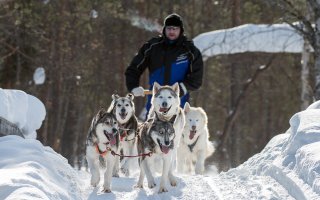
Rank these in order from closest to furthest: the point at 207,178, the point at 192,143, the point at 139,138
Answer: the point at 139,138 → the point at 207,178 → the point at 192,143

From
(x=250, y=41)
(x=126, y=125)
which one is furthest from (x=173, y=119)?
(x=250, y=41)

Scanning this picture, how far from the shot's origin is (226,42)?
604 inches

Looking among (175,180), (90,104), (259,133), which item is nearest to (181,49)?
(175,180)

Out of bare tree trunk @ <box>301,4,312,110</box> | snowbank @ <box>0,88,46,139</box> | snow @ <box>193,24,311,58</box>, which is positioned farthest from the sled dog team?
snow @ <box>193,24,311,58</box>

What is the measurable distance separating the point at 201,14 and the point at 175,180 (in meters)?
16.5

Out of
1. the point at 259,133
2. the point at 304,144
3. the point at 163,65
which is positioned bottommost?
the point at 259,133

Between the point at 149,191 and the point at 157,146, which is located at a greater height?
the point at 157,146

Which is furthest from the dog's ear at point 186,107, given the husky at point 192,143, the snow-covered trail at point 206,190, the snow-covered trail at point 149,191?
the snow-covered trail at point 149,191

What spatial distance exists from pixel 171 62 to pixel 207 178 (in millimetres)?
1785

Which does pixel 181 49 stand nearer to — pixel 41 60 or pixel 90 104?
pixel 41 60

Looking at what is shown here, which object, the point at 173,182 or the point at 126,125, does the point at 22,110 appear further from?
the point at 173,182

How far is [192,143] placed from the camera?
950 centimetres

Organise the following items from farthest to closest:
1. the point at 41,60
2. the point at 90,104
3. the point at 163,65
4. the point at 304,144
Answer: the point at 90,104, the point at 41,60, the point at 163,65, the point at 304,144

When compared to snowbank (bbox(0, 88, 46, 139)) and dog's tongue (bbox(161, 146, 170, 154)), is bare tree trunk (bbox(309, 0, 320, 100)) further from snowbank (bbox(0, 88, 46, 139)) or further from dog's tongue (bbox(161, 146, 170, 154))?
snowbank (bbox(0, 88, 46, 139))
